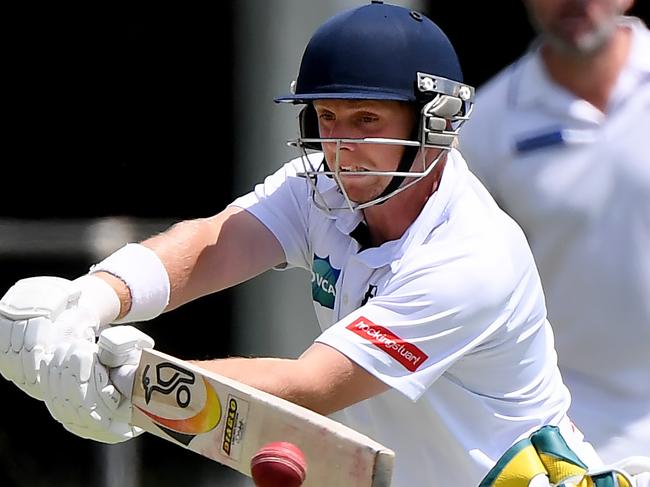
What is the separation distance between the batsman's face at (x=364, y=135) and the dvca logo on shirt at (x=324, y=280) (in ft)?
0.52

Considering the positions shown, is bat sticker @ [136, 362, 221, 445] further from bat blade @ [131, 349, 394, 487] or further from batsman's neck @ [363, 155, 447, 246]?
batsman's neck @ [363, 155, 447, 246]

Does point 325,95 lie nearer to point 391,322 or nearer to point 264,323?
point 391,322

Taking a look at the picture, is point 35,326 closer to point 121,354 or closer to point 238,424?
point 121,354

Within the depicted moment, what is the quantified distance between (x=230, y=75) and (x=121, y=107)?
315mm

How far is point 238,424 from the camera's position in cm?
202

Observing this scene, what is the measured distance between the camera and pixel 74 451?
4.10 m

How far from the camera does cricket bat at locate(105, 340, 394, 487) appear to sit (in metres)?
1.90

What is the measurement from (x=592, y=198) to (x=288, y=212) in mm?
719

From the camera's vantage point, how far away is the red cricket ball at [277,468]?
1.75 meters

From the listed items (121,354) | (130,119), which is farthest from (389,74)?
(130,119)

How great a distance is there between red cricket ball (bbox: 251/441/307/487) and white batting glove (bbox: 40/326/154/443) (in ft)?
1.35

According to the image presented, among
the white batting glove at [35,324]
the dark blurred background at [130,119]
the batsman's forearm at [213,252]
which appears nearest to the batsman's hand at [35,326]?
the white batting glove at [35,324]

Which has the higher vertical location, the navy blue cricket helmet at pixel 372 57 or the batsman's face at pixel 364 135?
the navy blue cricket helmet at pixel 372 57

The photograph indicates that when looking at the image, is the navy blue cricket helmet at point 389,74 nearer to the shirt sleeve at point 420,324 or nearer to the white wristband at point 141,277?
the shirt sleeve at point 420,324
